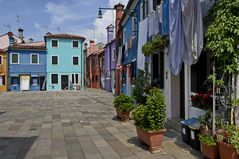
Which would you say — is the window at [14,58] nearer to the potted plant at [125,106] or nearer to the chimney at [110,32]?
the chimney at [110,32]

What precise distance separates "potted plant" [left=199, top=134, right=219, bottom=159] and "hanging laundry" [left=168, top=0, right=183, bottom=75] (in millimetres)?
2358

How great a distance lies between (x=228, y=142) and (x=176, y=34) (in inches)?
128

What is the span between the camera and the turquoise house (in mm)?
38938

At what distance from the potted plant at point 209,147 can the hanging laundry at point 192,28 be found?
1829 millimetres

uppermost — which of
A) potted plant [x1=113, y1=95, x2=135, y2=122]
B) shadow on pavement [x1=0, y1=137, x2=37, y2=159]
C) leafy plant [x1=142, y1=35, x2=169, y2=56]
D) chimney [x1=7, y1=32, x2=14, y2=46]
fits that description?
chimney [x1=7, y1=32, x2=14, y2=46]

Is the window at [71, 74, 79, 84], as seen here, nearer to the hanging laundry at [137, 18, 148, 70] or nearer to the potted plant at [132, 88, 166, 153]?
the hanging laundry at [137, 18, 148, 70]

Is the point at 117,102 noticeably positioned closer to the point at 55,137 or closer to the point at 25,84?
the point at 55,137

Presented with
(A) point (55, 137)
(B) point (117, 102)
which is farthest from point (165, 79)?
(A) point (55, 137)

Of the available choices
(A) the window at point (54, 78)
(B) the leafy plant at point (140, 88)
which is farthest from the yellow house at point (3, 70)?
(B) the leafy plant at point (140, 88)

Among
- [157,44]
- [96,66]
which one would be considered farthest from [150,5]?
[96,66]

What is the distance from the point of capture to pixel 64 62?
39.5 metres

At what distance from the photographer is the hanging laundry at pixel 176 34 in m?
6.74

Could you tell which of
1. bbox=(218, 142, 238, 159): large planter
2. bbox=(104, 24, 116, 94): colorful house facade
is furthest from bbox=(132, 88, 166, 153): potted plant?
bbox=(104, 24, 116, 94): colorful house facade

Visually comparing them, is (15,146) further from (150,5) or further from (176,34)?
(150,5)
